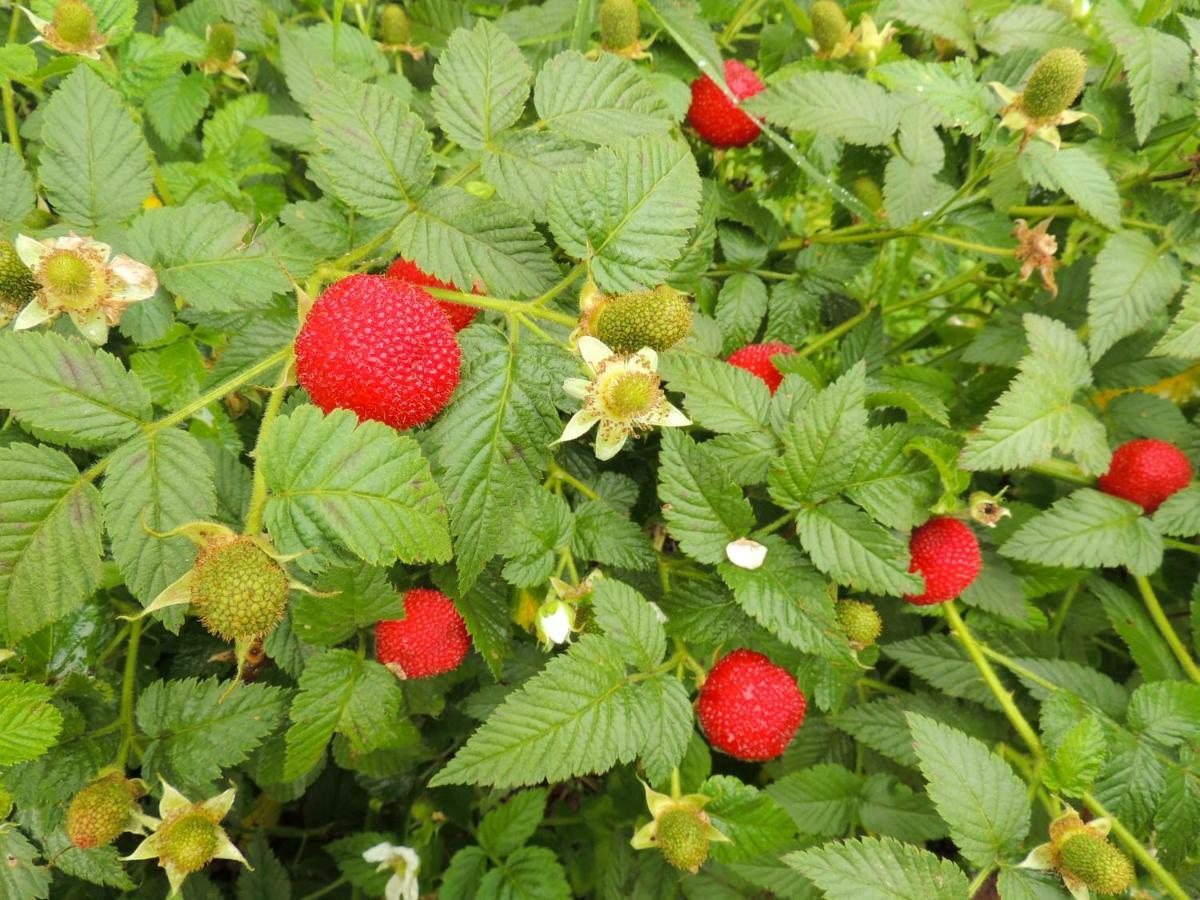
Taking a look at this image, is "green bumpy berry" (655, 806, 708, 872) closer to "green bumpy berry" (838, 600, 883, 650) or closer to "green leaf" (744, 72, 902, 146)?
"green bumpy berry" (838, 600, 883, 650)

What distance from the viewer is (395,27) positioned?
5.72 feet

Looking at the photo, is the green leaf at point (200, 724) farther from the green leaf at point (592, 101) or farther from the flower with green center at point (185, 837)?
the green leaf at point (592, 101)

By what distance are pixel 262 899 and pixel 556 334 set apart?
138 centimetres

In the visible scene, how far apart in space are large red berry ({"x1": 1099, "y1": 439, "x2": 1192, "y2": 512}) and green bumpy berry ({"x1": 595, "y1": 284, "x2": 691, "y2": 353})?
3.77 feet

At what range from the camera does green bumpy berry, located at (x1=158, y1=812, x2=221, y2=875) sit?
1.10 m

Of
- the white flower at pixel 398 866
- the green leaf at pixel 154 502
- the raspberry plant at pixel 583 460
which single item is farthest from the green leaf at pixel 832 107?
the white flower at pixel 398 866

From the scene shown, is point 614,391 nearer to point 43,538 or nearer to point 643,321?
point 643,321

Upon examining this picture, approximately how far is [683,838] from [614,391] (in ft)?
→ 2.31

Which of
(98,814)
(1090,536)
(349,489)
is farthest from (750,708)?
(98,814)

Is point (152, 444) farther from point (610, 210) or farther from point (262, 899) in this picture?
point (262, 899)

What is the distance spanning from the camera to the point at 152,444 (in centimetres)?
92

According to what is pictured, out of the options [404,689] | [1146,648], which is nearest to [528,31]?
[404,689]

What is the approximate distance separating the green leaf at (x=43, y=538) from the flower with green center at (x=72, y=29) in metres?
0.87

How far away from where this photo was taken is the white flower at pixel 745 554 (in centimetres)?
120
